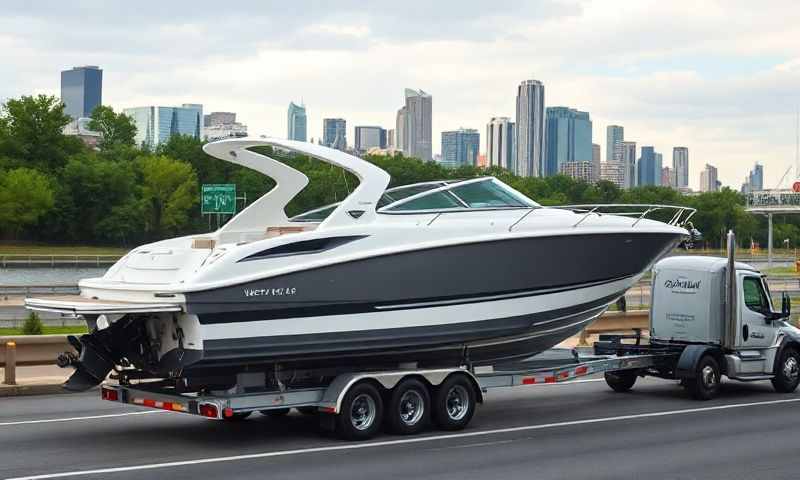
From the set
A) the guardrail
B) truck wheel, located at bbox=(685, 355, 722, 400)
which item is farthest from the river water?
truck wheel, located at bbox=(685, 355, 722, 400)

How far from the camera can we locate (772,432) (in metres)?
14.7

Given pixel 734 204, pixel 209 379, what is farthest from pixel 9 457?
pixel 734 204

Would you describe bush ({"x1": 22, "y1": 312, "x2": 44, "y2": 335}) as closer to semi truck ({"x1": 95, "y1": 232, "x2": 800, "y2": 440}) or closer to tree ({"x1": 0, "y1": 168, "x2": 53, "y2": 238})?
semi truck ({"x1": 95, "y1": 232, "x2": 800, "y2": 440})

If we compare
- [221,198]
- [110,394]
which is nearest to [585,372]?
[110,394]

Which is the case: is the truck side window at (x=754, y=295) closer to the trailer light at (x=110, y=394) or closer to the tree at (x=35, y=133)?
the trailer light at (x=110, y=394)

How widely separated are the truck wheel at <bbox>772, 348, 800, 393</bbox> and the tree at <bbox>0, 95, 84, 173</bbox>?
8759 centimetres

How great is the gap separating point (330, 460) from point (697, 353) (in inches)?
285

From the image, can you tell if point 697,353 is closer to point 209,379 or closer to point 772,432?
point 772,432

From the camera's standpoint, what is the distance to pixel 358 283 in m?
13.4

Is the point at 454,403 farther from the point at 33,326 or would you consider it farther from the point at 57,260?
the point at 57,260

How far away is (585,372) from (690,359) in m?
2.14

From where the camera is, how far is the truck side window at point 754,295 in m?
17.9

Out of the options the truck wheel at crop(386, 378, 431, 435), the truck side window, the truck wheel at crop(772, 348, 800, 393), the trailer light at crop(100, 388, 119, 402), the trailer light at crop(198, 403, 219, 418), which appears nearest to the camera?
A: the trailer light at crop(198, 403, 219, 418)

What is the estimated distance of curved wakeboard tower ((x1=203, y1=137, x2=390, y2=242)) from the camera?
45.7 feet
